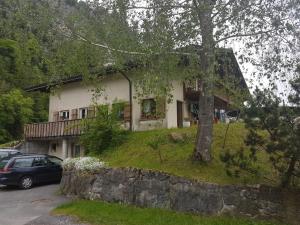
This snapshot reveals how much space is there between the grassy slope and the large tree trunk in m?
0.57

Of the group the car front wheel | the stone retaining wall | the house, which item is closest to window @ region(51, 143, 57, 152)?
the house

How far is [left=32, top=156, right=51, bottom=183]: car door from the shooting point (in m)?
21.6

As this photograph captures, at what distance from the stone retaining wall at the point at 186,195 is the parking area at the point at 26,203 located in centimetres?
153

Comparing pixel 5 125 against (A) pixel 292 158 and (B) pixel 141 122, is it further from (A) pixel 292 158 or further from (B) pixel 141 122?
(A) pixel 292 158

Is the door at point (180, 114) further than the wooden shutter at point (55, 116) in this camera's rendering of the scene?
No

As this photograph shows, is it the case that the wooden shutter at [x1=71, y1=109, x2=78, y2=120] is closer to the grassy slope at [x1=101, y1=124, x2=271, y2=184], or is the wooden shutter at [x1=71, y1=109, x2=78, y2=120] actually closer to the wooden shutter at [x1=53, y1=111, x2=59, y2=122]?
the wooden shutter at [x1=53, y1=111, x2=59, y2=122]

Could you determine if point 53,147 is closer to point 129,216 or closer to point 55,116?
point 55,116

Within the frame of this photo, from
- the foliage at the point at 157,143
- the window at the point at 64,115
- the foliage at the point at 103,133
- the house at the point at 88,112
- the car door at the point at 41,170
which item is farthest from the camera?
the window at the point at 64,115

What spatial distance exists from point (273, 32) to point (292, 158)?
166 inches

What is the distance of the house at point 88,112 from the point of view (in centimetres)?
2553

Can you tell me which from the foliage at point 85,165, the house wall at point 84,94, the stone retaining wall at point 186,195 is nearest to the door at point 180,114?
the house wall at point 84,94

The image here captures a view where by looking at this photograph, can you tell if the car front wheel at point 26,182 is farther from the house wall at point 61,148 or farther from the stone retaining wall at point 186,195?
the house wall at point 61,148

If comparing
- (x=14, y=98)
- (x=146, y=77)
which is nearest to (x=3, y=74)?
(x=14, y=98)

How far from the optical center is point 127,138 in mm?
21266
